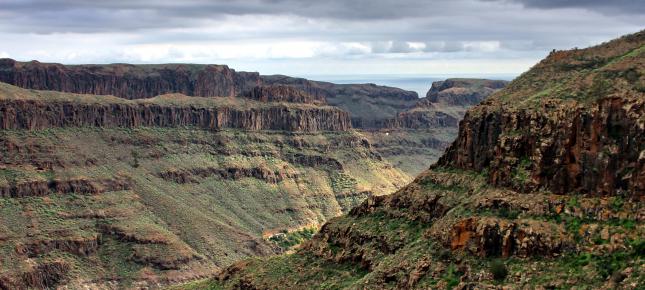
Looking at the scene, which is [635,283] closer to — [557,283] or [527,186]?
[557,283]

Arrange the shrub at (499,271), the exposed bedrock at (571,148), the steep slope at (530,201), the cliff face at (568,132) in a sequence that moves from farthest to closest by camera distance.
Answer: the shrub at (499,271) < the cliff face at (568,132) < the exposed bedrock at (571,148) < the steep slope at (530,201)

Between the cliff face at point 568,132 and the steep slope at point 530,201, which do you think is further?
the cliff face at point 568,132

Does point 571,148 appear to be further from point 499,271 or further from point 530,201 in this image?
point 499,271

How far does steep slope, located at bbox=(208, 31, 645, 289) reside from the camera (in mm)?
96562

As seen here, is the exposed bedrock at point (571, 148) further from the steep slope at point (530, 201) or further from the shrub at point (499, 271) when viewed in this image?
the shrub at point (499, 271)

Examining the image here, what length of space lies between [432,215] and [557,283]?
964 inches

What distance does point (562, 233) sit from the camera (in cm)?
9869

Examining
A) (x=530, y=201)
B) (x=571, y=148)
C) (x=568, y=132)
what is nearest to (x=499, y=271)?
(x=530, y=201)

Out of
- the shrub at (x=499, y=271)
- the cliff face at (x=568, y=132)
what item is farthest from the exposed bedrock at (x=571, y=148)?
the shrub at (x=499, y=271)

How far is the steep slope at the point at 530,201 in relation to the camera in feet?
317

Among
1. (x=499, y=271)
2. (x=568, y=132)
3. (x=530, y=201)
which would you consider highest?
(x=568, y=132)

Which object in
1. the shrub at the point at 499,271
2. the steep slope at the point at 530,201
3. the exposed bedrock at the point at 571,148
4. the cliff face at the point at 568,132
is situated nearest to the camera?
the steep slope at the point at 530,201

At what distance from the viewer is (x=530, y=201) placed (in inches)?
4077

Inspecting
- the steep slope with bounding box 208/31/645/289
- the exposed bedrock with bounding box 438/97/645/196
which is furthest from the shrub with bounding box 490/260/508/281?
the exposed bedrock with bounding box 438/97/645/196
